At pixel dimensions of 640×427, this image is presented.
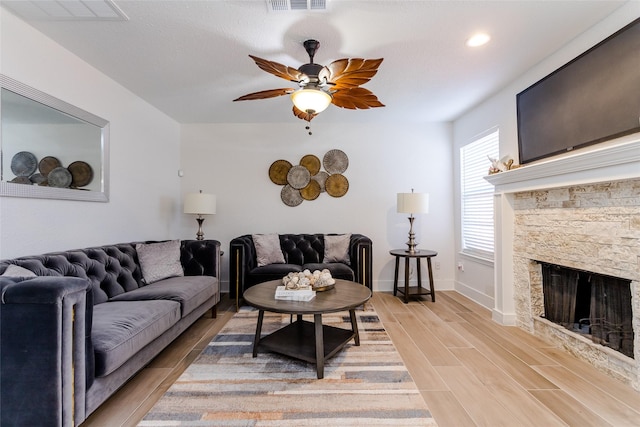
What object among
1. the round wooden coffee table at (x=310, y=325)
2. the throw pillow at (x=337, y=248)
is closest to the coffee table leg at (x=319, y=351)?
the round wooden coffee table at (x=310, y=325)

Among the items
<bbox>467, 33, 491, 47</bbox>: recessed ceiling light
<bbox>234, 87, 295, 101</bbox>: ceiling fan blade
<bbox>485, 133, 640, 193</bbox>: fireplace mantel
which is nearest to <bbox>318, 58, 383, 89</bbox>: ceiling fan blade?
<bbox>234, 87, 295, 101</bbox>: ceiling fan blade

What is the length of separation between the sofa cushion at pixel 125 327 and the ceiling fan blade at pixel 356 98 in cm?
220

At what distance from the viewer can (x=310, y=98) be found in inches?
81.7

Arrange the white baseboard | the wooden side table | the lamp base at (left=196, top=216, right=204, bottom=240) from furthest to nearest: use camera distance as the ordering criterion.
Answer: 1. the lamp base at (left=196, top=216, right=204, bottom=240)
2. the wooden side table
3. the white baseboard

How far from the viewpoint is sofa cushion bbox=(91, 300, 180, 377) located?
1514 millimetres

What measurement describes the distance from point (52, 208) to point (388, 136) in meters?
4.02

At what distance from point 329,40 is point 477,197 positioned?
275cm

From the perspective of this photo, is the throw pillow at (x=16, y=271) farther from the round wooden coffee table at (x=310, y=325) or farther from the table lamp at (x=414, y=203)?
the table lamp at (x=414, y=203)

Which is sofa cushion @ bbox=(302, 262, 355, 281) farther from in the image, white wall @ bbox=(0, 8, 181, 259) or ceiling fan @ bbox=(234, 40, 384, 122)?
white wall @ bbox=(0, 8, 181, 259)

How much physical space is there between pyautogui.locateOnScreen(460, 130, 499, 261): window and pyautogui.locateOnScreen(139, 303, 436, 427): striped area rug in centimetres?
204

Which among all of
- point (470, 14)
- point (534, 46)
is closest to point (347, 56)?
point (470, 14)

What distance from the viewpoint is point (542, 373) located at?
200 cm

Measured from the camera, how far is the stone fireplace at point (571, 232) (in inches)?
72.3

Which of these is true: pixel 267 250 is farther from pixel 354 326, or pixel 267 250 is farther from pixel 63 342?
pixel 63 342
